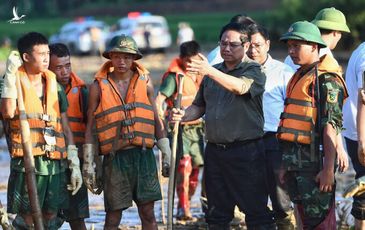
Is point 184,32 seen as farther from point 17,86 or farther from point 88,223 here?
point 17,86

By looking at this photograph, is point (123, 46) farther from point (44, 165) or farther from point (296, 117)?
point (296, 117)

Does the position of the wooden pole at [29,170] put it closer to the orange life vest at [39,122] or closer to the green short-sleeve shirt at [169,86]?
the orange life vest at [39,122]

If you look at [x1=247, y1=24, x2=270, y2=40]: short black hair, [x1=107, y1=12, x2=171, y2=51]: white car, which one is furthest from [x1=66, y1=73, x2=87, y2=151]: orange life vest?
[x1=107, y1=12, x2=171, y2=51]: white car

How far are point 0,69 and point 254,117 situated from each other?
3168 cm

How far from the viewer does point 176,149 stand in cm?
865

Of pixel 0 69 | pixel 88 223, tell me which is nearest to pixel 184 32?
pixel 0 69

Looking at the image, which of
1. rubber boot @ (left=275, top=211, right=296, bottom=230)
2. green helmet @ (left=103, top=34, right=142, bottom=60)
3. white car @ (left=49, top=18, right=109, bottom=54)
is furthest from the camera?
white car @ (left=49, top=18, right=109, bottom=54)

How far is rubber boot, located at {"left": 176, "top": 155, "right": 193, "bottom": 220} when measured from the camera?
11.3m

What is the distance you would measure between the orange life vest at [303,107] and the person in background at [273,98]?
45.9 inches

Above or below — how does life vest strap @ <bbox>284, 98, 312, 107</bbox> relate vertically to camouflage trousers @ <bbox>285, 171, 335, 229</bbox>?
above

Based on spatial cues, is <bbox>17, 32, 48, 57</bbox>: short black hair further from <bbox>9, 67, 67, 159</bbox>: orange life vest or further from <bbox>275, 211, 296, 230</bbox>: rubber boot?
<bbox>275, 211, 296, 230</bbox>: rubber boot

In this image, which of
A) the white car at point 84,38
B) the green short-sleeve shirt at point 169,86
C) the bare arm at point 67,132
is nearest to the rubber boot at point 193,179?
the green short-sleeve shirt at point 169,86

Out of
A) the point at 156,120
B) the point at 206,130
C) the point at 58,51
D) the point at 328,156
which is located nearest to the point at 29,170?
the point at 156,120

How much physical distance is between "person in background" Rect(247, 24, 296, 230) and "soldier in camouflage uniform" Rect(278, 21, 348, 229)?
1.09 metres
